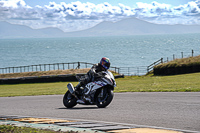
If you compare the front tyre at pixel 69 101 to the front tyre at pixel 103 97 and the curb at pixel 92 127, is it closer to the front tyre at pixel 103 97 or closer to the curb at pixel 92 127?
the front tyre at pixel 103 97

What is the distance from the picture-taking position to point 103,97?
1102 cm

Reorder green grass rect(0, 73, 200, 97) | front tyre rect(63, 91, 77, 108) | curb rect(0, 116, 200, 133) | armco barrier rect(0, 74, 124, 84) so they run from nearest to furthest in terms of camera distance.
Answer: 1. curb rect(0, 116, 200, 133)
2. front tyre rect(63, 91, 77, 108)
3. green grass rect(0, 73, 200, 97)
4. armco barrier rect(0, 74, 124, 84)

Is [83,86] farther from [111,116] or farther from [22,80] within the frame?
[22,80]

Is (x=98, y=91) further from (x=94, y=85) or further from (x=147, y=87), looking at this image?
(x=147, y=87)

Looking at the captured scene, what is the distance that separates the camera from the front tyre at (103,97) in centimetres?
1077

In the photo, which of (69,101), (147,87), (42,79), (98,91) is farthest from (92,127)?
(42,79)

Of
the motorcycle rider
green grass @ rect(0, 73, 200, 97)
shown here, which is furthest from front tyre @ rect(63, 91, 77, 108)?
green grass @ rect(0, 73, 200, 97)

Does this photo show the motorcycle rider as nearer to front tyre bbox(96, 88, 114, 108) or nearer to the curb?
front tyre bbox(96, 88, 114, 108)

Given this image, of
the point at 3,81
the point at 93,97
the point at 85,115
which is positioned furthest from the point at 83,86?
the point at 3,81

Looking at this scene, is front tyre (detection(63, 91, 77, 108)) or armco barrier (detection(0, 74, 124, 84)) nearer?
front tyre (detection(63, 91, 77, 108))

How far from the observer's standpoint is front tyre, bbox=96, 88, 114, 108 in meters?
10.8

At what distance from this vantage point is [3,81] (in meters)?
39.3

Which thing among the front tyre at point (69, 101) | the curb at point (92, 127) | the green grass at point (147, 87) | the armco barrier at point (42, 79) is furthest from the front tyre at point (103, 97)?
the armco barrier at point (42, 79)

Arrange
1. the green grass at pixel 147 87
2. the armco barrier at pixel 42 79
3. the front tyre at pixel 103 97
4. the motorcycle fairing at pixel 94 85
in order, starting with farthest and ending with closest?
1. the armco barrier at pixel 42 79
2. the green grass at pixel 147 87
3. the front tyre at pixel 103 97
4. the motorcycle fairing at pixel 94 85
